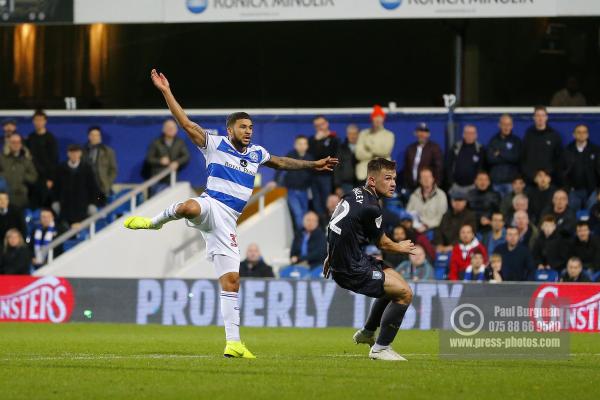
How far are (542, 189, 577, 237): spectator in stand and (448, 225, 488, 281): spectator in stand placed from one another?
1.31m

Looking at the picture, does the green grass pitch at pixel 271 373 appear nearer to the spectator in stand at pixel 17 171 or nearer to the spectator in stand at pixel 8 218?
the spectator in stand at pixel 8 218

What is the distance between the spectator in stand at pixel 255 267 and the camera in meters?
21.2

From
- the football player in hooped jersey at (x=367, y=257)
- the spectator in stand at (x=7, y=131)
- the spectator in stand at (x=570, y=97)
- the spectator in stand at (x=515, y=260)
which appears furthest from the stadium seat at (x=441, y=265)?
the football player in hooped jersey at (x=367, y=257)

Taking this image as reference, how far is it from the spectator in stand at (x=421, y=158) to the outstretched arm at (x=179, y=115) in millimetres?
10370

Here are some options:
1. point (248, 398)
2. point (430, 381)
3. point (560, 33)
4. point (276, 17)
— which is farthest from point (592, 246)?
point (248, 398)

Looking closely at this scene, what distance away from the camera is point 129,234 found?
23828 millimetres

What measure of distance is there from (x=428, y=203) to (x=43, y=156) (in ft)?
23.2

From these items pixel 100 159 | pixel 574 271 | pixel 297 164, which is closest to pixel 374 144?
pixel 574 271

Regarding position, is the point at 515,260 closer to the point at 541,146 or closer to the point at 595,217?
the point at 595,217

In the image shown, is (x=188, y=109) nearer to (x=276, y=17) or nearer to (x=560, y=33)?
(x=276, y=17)

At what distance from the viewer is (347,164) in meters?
22.8

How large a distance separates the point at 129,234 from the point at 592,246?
8258 millimetres

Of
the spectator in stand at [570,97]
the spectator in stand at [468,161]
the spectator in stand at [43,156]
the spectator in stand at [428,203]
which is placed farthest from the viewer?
the spectator in stand at [43,156]

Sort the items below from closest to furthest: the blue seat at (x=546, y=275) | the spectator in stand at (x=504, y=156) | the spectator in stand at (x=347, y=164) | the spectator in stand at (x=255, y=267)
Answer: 1. the blue seat at (x=546, y=275)
2. the spectator in stand at (x=255, y=267)
3. the spectator in stand at (x=504, y=156)
4. the spectator in stand at (x=347, y=164)
